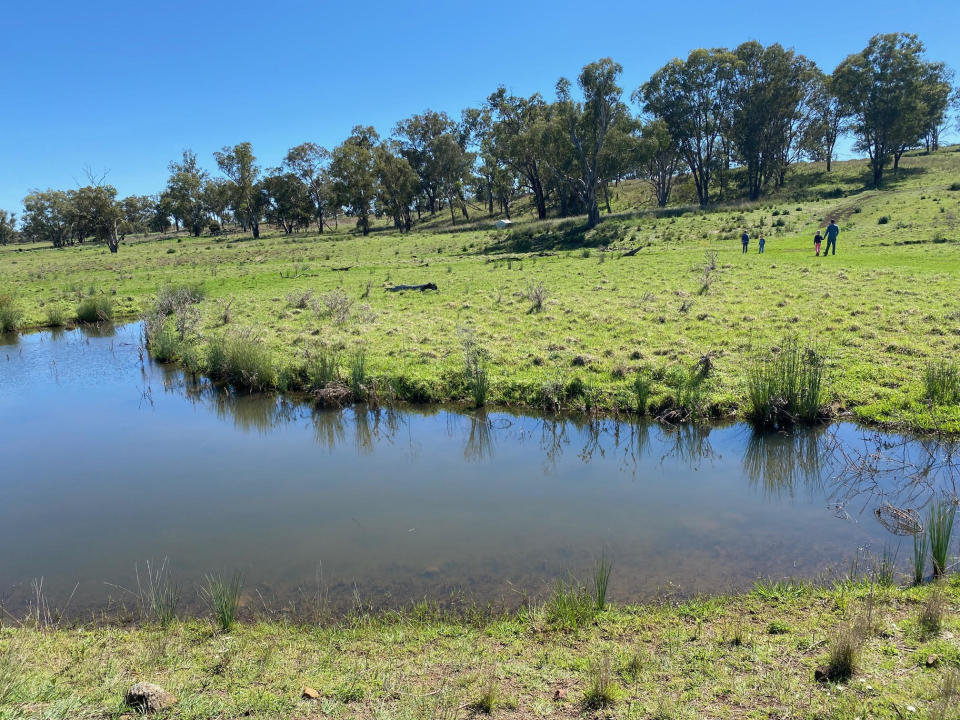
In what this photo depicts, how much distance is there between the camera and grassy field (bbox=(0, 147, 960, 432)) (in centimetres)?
1397

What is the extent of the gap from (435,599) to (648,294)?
18.4 metres

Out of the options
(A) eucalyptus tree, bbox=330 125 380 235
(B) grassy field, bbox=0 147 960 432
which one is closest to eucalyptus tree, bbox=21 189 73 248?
(A) eucalyptus tree, bbox=330 125 380 235

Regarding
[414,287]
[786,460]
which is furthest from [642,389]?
[414,287]

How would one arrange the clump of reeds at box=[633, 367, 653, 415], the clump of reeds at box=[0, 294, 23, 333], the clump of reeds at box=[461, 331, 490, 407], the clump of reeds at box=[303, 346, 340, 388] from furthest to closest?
1. the clump of reeds at box=[0, 294, 23, 333]
2. the clump of reeds at box=[303, 346, 340, 388]
3. the clump of reeds at box=[461, 331, 490, 407]
4. the clump of reeds at box=[633, 367, 653, 415]

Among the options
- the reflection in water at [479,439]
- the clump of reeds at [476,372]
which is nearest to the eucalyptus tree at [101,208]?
the clump of reeds at [476,372]

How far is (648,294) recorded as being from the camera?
75.3ft

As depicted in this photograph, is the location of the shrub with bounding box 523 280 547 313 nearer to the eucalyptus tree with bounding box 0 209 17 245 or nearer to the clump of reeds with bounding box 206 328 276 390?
the clump of reeds with bounding box 206 328 276 390

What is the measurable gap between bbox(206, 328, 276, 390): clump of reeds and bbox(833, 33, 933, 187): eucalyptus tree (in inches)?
2792

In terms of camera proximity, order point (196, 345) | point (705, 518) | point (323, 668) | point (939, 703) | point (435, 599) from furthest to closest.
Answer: point (196, 345)
point (705, 518)
point (435, 599)
point (323, 668)
point (939, 703)

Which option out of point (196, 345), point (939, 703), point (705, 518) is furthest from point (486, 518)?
point (196, 345)

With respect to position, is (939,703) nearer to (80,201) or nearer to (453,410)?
(453,410)

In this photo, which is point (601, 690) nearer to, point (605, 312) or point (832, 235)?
point (605, 312)

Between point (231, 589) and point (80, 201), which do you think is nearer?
point (231, 589)

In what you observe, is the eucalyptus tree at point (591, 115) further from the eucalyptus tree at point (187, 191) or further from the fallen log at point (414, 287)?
the eucalyptus tree at point (187, 191)
